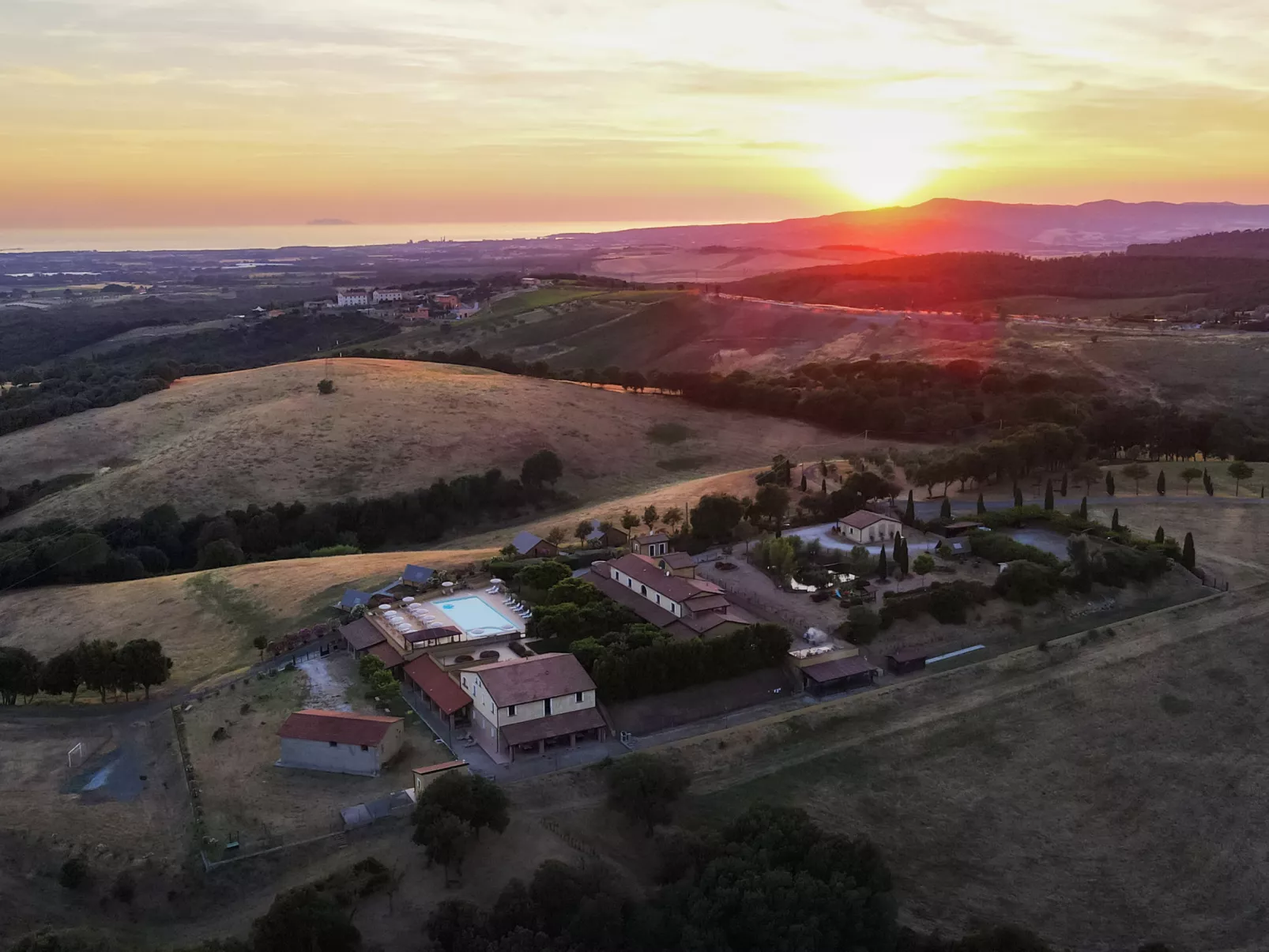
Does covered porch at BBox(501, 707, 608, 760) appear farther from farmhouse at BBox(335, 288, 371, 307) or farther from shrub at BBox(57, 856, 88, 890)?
farmhouse at BBox(335, 288, 371, 307)

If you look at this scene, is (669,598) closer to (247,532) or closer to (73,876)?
(73,876)

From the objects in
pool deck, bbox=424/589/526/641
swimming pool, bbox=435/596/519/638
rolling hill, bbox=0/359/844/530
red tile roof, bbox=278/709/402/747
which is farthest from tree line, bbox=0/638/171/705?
rolling hill, bbox=0/359/844/530

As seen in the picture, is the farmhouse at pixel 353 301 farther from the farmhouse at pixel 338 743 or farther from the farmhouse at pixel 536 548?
the farmhouse at pixel 338 743

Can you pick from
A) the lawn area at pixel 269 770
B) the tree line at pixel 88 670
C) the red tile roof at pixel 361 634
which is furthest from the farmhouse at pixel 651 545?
the tree line at pixel 88 670

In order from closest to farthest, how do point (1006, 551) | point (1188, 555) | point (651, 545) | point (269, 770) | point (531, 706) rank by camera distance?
point (269, 770) → point (531, 706) → point (1006, 551) → point (1188, 555) → point (651, 545)

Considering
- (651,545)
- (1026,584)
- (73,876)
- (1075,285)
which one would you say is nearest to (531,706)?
(73,876)

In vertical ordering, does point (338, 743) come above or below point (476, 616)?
below

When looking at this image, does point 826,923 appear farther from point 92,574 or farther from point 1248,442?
point 1248,442
